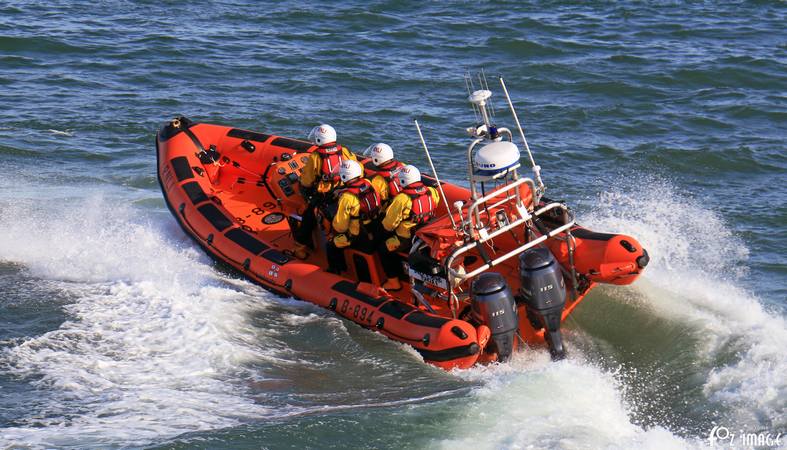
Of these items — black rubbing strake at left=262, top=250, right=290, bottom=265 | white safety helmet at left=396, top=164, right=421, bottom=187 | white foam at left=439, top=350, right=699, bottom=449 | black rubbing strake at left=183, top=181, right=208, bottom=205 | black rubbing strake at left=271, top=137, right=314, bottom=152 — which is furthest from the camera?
black rubbing strake at left=271, top=137, right=314, bottom=152

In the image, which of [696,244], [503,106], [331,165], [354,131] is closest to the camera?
[331,165]

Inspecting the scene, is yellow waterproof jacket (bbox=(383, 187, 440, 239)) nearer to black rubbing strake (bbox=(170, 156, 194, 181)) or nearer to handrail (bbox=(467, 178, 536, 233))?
handrail (bbox=(467, 178, 536, 233))

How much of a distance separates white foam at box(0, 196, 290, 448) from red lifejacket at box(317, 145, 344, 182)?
1.07m

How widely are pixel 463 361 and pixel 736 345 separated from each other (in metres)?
1.89

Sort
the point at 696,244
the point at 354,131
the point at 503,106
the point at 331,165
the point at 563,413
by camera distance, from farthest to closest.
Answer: the point at 503,106
the point at 354,131
the point at 696,244
the point at 331,165
the point at 563,413

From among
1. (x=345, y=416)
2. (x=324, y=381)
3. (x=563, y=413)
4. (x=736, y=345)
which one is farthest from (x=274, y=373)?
(x=736, y=345)

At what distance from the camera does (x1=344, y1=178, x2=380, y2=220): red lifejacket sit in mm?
7430

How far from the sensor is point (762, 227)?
9617mm

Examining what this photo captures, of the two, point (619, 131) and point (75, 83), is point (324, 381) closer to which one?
point (619, 131)

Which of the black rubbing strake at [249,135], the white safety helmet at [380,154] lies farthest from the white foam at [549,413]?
the black rubbing strake at [249,135]

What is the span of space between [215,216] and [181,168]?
2.71 ft

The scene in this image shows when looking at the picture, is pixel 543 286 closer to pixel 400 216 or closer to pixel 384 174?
pixel 400 216

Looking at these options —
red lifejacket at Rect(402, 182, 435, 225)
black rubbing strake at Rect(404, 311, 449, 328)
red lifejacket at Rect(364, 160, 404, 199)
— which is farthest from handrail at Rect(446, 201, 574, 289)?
red lifejacket at Rect(364, 160, 404, 199)

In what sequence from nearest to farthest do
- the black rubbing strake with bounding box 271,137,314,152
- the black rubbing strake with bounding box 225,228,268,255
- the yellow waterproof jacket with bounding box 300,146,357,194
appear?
1. the black rubbing strake with bounding box 225,228,268,255
2. the yellow waterproof jacket with bounding box 300,146,357,194
3. the black rubbing strake with bounding box 271,137,314,152
